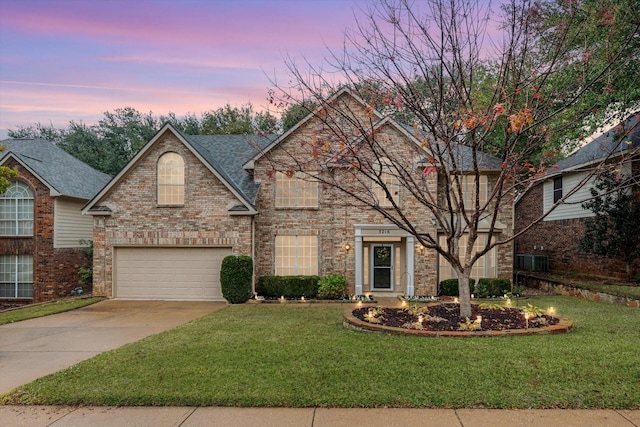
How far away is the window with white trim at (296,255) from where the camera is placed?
16.2 m

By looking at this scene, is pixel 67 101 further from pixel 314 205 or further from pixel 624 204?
pixel 624 204

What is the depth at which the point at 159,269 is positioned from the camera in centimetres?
1583

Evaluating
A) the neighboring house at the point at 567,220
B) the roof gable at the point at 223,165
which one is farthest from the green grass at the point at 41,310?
the neighboring house at the point at 567,220

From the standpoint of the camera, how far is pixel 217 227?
15492 millimetres

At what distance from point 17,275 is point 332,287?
13.6 meters

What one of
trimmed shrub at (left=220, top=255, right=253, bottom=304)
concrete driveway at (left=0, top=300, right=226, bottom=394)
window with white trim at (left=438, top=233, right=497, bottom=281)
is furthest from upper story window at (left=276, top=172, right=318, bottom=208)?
window with white trim at (left=438, top=233, right=497, bottom=281)

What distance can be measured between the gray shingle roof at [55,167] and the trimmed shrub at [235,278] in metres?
8.74

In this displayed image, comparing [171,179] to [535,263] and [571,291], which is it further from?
[535,263]

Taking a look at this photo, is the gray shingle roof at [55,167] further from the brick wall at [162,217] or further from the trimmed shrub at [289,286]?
the trimmed shrub at [289,286]

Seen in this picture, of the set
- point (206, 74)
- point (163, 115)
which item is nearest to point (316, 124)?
point (206, 74)

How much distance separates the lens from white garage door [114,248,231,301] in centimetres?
1566

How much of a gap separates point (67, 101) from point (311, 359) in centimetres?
1859

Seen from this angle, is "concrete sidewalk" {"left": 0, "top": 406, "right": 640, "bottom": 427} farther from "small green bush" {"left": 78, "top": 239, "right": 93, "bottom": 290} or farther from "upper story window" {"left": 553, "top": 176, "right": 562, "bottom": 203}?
"upper story window" {"left": 553, "top": 176, "right": 562, "bottom": 203}

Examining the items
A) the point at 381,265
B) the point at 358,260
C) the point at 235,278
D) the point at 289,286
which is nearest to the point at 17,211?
the point at 235,278
